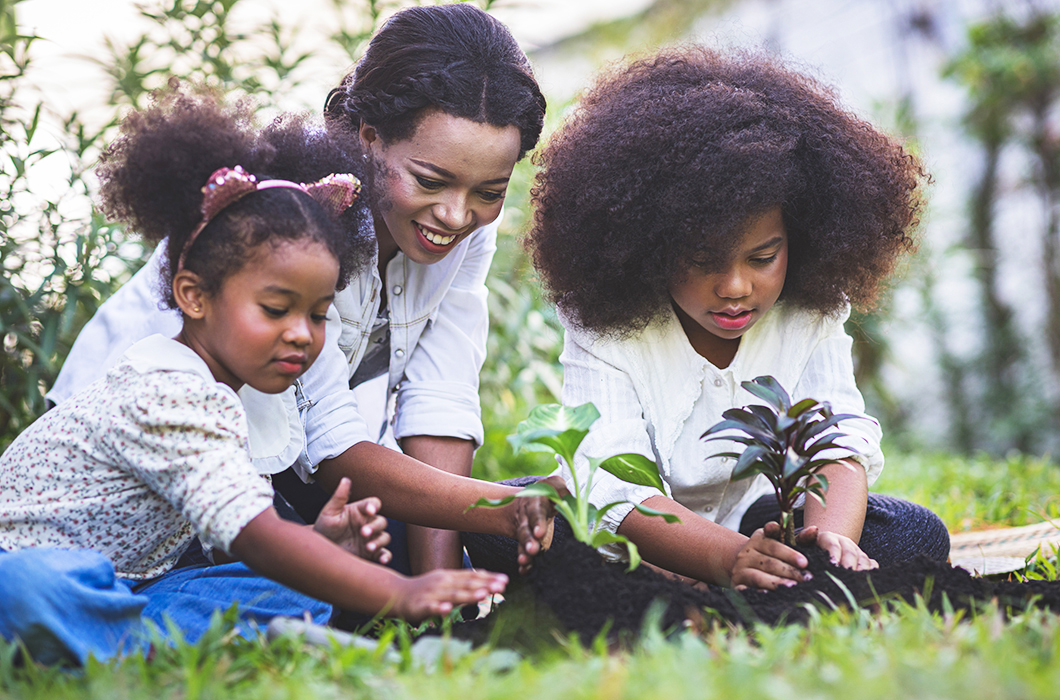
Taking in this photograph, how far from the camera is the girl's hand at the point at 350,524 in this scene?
5.75 feet

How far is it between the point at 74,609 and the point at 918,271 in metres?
5.85

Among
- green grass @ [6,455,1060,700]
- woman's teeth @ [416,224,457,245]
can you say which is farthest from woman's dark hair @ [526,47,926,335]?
green grass @ [6,455,1060,700]

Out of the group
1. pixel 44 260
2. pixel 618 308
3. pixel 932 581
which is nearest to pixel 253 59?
pixel 44 260

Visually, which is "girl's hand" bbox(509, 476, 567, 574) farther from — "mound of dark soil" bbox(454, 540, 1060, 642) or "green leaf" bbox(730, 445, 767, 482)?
"green leaf" bbox(730, 445, 767, 482)

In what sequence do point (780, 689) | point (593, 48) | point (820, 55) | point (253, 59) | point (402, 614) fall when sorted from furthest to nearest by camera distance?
point (593, 48) < point (820, 55) < point (253, 59) < point (402, 614) < point (780, 689)

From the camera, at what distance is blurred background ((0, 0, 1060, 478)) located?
2.95m

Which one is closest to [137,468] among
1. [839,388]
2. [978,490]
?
[839,388]

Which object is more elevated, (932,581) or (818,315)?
(818,315)

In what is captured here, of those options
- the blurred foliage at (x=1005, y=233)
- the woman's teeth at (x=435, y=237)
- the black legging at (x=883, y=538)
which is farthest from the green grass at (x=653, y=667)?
the blurred foliage at (x=1005, y=233)

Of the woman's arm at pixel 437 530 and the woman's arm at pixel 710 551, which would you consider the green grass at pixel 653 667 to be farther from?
the woman's arm at pixel 437 530

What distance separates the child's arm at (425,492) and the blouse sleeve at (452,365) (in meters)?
0.28

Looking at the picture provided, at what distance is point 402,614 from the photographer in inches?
60.9

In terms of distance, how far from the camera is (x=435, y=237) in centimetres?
227

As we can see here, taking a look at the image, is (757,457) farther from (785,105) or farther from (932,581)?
(785,105)
